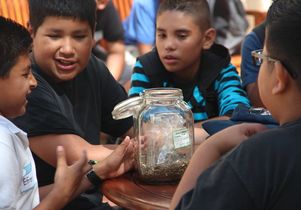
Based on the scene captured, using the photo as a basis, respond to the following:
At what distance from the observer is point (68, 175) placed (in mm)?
1973

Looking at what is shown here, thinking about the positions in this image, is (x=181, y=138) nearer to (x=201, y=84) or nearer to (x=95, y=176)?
(x=95, y=176)

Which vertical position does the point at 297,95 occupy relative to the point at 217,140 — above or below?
above

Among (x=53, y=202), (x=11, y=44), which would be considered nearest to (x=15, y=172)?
(x=53, y=202)

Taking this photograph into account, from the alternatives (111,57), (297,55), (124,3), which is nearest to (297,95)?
(297,55)

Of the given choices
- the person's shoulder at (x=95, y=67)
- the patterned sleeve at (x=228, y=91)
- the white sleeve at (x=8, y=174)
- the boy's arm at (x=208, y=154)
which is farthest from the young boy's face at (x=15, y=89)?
the patterned sleeve at (x=228, y=91)

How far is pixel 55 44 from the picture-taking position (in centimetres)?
245

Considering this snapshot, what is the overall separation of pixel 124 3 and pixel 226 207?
14.7 ft

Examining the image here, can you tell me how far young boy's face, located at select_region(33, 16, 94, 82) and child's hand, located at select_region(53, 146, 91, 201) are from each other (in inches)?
21.2

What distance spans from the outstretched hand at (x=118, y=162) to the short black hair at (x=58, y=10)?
0.58 metres

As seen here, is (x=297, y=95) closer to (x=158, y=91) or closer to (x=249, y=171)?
(x=249, y=171)

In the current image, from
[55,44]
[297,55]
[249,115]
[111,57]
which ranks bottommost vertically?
[111,57]

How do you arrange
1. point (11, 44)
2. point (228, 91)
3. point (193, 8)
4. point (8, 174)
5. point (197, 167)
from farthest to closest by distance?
point (193, 8)
point (228, 91)
point (11, 44)
point (8, 174)
point (197, 167)

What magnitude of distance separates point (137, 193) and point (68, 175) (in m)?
0.22

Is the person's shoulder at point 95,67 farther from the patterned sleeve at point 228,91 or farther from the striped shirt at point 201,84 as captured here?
the patterned sleeve at point 228,91
